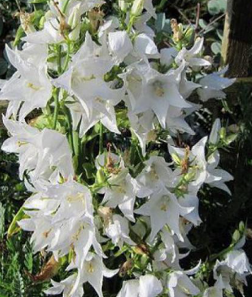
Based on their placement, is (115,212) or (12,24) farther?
(12,24)

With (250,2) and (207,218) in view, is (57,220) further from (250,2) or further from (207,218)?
(250,2)

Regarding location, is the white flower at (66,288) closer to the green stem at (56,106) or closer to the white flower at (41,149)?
the white flower at (41,149)

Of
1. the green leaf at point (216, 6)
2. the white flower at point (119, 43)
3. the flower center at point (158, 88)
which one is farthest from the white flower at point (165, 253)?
the green leaf at point (216, 6)

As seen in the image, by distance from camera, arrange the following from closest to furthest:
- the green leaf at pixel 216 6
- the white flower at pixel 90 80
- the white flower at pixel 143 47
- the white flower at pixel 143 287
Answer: the white flower at pixel 90 80 < the white flower at pixel 143 47 < the white flower at pixel 143 287 < the green leaf at pixel 216 6

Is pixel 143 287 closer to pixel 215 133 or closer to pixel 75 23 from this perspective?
pixel 215 133

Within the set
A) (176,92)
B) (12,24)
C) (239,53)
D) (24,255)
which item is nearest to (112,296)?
(24,255)
